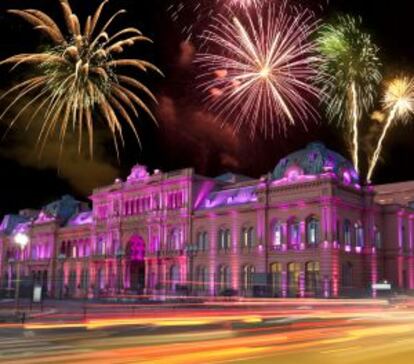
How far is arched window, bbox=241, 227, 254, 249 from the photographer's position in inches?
2726

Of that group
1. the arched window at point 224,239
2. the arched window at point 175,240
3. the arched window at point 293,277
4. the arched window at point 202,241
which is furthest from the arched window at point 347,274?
the arched window at point 175,240

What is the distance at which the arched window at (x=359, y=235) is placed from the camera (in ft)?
212

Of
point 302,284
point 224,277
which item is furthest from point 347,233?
point 224,277

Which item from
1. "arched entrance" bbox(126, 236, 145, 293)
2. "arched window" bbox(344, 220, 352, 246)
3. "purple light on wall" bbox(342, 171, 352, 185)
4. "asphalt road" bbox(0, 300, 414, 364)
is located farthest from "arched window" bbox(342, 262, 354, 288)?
"arched entrance" bbox(126, 236, 145, 293)

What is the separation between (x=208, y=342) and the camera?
1964 centimetres

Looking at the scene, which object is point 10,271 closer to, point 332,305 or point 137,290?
point 137,290

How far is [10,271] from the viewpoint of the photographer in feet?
368

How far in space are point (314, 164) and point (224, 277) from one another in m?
18.4

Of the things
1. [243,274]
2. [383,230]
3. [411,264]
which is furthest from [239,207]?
[411,264]

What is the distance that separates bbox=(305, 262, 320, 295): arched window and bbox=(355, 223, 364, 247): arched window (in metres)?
6.26

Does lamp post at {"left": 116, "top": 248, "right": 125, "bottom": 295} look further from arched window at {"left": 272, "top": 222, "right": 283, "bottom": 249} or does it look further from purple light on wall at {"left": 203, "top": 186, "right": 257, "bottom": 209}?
arched window at {"left": 272, "top": 222, "right": 283, "bottom": 249}

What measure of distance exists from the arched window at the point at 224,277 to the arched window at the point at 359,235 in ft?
52.1

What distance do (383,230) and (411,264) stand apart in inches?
214

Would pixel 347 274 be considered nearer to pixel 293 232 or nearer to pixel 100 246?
pixel 293 232
